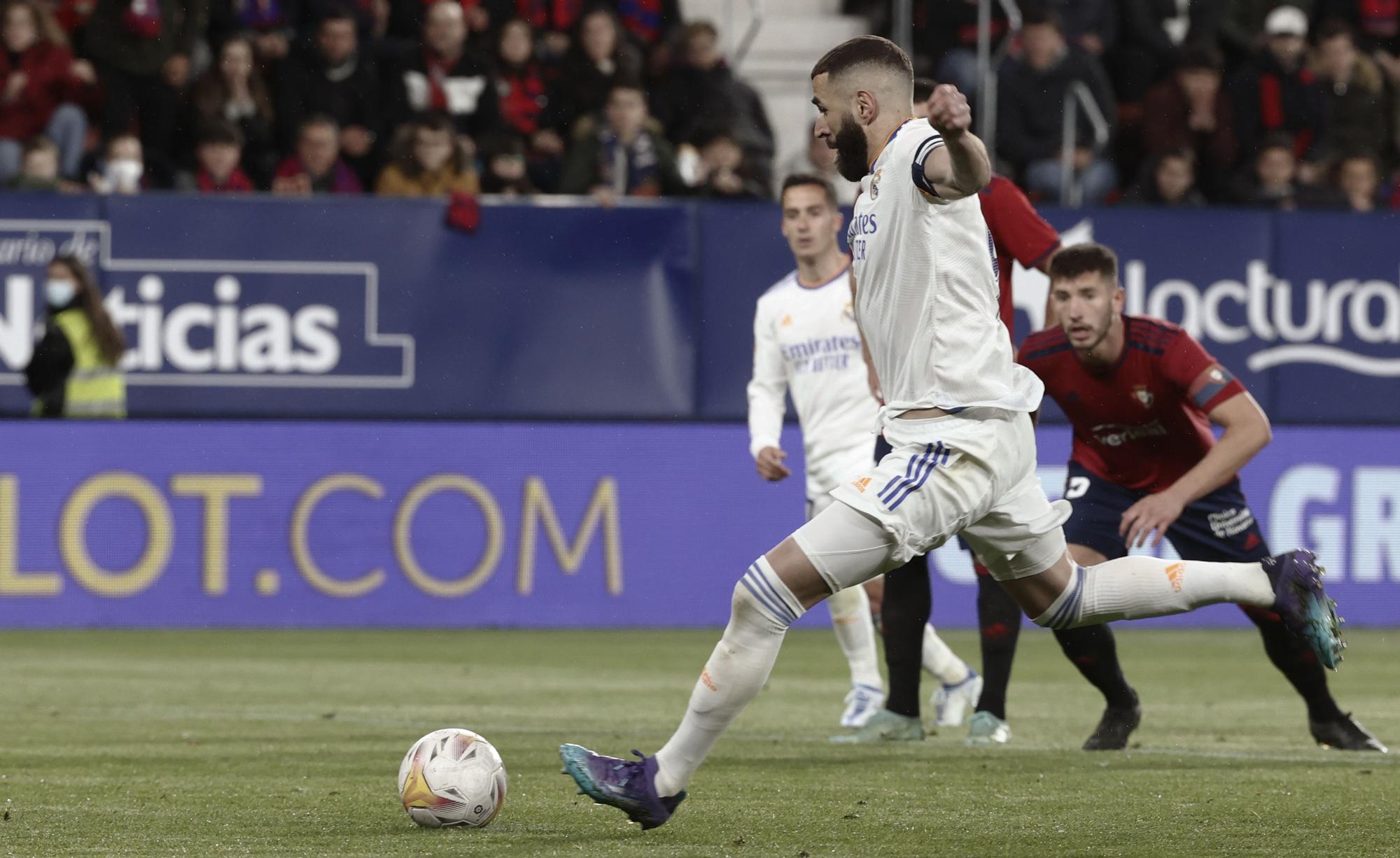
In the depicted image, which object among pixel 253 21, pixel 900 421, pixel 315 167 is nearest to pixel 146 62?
pixel 253 21

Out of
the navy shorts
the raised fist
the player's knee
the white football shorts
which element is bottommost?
the navy shorts

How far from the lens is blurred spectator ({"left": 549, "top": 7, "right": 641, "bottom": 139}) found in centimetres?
1655

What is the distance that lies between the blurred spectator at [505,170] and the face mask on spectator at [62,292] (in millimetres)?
3064

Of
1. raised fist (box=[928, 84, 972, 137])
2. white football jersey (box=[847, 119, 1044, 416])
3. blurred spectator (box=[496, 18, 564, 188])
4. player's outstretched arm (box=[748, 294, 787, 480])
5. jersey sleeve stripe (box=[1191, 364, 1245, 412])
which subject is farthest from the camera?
blurred spectator (box=[496, 18, 564, 188])

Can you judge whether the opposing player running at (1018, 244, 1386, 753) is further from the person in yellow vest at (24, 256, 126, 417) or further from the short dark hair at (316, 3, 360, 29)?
the short dark hair at (316, 3, 360, 29)

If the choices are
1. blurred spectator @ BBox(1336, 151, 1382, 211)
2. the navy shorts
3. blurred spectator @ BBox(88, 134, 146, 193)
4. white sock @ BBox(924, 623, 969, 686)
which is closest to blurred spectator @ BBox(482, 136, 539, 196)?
blurred spectator @ BBox(88, 134, 146, 193)

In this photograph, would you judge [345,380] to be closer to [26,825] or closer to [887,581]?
[887,581]

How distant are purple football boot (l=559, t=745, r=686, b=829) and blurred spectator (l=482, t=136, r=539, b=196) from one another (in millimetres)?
10625

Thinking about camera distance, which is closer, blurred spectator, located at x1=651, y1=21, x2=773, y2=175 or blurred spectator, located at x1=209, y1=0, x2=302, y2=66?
blurred spectator, located at x1=209, y1=0, x2=302, y2=66

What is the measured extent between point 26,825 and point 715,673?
187 centimetres

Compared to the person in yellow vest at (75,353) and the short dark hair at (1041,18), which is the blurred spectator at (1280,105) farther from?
the person in yellow vest at (75,353)

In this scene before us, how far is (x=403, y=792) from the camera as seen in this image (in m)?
5.94

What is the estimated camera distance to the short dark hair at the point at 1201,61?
17266 mm

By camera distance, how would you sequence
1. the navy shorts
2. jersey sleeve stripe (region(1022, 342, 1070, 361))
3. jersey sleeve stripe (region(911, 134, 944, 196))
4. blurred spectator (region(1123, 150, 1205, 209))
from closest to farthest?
jersey sleeve stripe (region(911, 134, 944, 196)), jersey sleeve stripe (region(1022, 342, 1070, 361)), the navy shorts, blurred spectator (region(1123, 150, 1205, 209))
